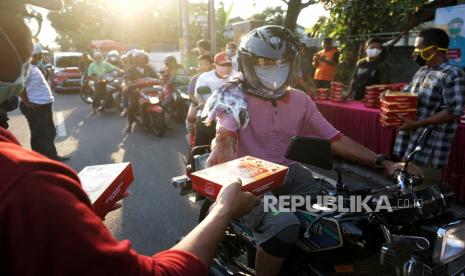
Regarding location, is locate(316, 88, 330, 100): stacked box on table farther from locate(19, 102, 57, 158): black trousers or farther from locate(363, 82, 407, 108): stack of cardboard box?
locate(19, 102, 57, 158): black trousers

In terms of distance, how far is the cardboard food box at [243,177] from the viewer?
1.55 metres

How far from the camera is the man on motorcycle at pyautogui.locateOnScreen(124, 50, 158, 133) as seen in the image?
875 cm

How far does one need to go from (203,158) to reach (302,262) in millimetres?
1045

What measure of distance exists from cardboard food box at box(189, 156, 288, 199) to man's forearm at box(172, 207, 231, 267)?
1.14 feet

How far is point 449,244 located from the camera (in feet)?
4.82

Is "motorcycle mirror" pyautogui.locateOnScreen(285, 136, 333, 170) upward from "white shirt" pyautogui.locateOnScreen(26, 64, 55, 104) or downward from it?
upward

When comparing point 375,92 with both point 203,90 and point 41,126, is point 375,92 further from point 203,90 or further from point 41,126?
point 41,126

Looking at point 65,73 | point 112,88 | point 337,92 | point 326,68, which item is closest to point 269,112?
point 337,92

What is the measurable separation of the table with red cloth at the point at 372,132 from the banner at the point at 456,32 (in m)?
2.08

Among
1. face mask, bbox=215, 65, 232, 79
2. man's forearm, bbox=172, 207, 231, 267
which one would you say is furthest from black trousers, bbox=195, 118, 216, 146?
man's forearm, bbox=172, 207, 231, 267

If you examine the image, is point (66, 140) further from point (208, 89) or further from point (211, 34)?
point (211, 34)

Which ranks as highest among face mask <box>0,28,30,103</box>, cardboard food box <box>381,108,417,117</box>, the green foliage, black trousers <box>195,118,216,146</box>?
the green foliage

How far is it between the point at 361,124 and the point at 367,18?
479cm

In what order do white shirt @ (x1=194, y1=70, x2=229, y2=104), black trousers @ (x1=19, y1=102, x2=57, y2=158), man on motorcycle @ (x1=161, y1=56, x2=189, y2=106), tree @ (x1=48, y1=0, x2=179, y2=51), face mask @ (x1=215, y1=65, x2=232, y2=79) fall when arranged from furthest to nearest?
tree @ (x1=48, y1=0, x2=179, y2=51)
man on motorcycle @ (x1=161, y1=56, x2=189, y2=106)
black trousers @ (x1=19, y1=102, x2=57, y2=158)
face mask @ (x1=215, y1=65, x2=232, y2=79)
white shirt @ (x1=194, y1=70, x2=229, y2=104)
